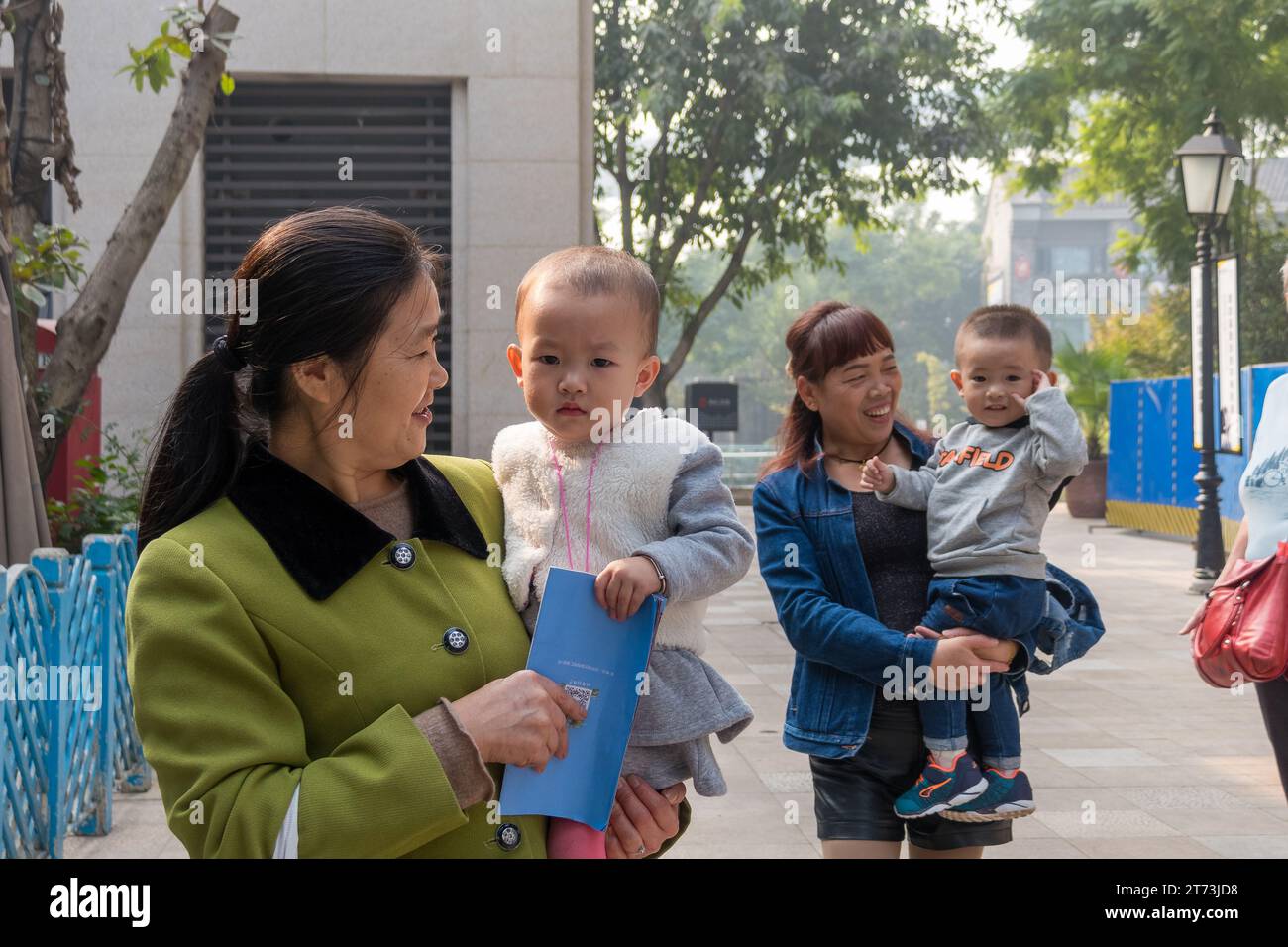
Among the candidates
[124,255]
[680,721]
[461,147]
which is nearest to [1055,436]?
[680,721]

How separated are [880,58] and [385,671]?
20002 mm

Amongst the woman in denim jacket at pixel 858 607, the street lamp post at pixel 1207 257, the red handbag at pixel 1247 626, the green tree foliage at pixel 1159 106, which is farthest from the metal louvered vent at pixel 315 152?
the green tree foliage at pixel 1159 106

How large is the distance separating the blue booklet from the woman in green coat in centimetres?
3

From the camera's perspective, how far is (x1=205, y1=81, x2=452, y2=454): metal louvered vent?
12875 mm

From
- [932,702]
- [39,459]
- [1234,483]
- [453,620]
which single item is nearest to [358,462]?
[453,620]

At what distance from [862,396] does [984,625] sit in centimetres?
55

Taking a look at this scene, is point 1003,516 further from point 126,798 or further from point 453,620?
point 126,798

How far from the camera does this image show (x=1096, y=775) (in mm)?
6352

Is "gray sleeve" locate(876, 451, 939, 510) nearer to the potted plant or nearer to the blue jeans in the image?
the blue jeans

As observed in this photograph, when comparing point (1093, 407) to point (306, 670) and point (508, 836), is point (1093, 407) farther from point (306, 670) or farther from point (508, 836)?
point (306, 670)

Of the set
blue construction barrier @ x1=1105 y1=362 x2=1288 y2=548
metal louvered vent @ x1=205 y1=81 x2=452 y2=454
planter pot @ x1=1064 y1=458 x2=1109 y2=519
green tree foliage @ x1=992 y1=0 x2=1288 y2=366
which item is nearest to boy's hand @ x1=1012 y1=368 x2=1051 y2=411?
metal louvered vent @ x1=205 y1=81 x2=452 y2=454

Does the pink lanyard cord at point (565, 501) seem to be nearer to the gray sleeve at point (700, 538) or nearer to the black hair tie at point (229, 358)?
the gray sleeve at point (700, 538)

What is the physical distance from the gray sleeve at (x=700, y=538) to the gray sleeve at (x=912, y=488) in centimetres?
78

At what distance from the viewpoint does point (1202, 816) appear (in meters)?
5.60
